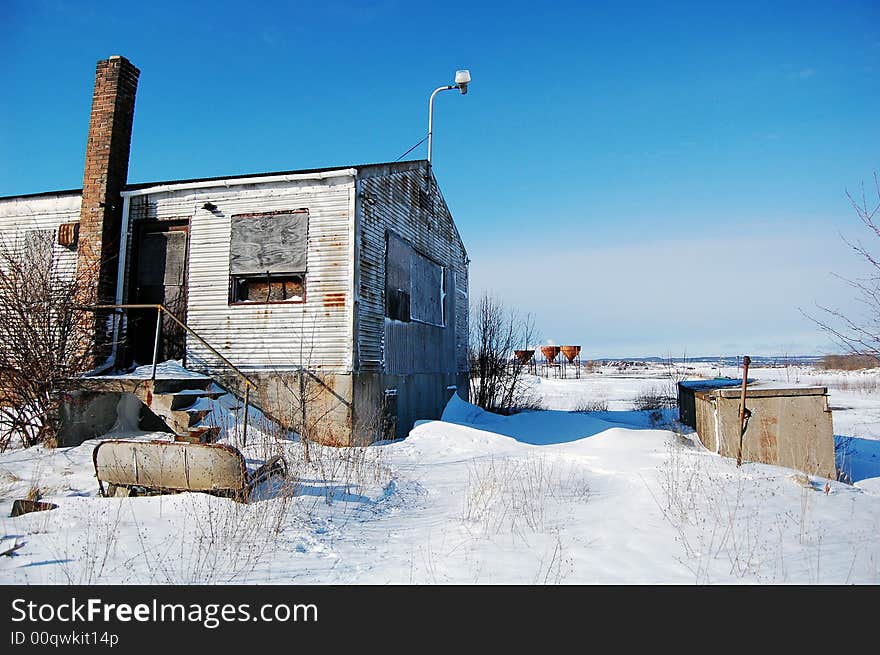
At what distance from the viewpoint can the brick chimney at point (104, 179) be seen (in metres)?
12.6

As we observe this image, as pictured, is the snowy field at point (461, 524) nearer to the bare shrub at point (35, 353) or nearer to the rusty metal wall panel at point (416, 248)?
the bare shrub at point (35, 353)

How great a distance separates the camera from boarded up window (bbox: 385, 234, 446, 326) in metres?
13.6

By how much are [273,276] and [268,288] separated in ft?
0.91

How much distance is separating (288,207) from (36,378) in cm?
571

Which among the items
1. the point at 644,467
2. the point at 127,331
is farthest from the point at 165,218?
the point at 644,467

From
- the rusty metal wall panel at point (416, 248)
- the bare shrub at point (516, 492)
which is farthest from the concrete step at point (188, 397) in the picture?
the bare shrub at point (516, 492)

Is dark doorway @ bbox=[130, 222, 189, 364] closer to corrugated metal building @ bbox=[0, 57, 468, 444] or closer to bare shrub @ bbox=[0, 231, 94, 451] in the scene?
corrugated metal building @ bbox=[0, 57, 468, 444]

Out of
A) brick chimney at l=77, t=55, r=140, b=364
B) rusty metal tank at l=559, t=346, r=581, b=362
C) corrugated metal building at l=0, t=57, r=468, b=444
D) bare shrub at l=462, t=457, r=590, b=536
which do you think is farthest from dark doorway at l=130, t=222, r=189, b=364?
rusty metal tank at l=559, t=346, r=581, b=362

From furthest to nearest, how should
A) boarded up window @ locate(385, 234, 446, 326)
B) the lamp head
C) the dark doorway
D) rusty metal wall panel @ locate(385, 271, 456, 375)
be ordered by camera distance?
1. the lamp head
2. boarded up window @ locate(385, 234, 446, 326)
3. rusty metal wall panel @ locate(385, 271, 456, 375)
4. the dark doorway

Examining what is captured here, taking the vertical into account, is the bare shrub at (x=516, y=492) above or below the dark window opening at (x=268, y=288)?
below

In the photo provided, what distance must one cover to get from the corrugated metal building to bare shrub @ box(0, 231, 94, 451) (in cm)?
101

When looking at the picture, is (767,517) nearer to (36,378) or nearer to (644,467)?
(644,467)

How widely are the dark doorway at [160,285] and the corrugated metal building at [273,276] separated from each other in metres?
0.03

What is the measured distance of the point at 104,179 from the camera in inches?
496
